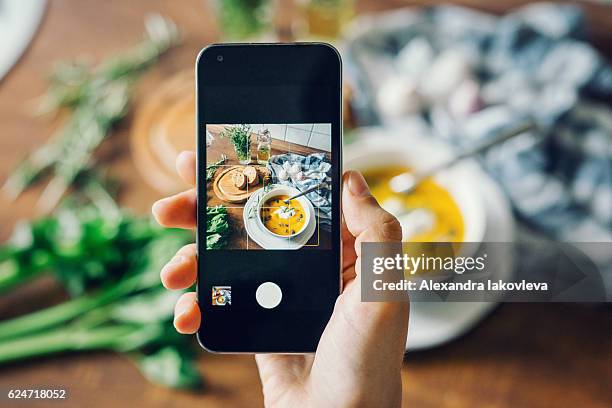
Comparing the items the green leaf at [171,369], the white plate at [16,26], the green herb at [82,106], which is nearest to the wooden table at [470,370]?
the green leaf at [171,369]

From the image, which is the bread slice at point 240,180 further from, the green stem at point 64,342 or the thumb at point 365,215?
the green stem at point 64,342

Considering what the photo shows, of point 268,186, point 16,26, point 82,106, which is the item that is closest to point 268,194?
point 268,186

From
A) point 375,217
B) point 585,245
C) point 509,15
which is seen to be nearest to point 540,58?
point 509,15

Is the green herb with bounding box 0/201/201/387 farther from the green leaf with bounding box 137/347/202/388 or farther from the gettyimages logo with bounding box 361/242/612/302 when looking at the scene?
the gettyimages logo with bounding box 361/242/612/302

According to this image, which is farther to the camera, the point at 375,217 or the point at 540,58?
the point at 540,58

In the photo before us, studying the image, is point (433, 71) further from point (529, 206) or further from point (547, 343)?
point (547, 343)

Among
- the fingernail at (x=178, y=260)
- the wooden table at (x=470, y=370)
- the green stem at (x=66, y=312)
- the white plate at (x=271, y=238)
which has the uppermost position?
the white plate at (x=271, y=238)

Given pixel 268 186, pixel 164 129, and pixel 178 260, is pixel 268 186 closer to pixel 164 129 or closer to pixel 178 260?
pixel 178 260
